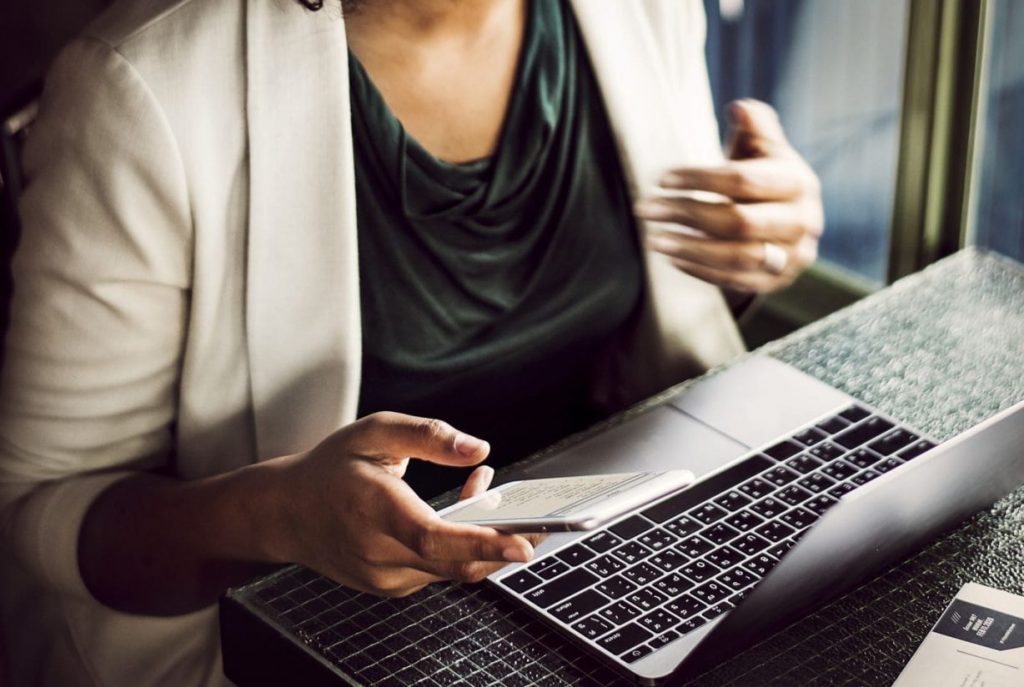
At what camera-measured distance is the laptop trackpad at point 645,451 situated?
107cm

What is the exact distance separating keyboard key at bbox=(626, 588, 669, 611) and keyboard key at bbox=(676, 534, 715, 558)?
0.05m

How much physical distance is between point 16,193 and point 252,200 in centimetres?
34

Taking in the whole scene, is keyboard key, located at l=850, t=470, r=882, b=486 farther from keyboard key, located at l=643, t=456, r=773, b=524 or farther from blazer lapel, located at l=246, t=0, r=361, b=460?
blazer lapel, located at l=246, t=0, r=361, b=460

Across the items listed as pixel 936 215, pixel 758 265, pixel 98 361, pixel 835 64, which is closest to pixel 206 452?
pixel 98 361

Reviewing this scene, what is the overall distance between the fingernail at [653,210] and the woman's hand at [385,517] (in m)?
0.38

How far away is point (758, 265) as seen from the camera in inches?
47.6

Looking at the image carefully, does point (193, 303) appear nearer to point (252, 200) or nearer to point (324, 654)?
point (252, 200)

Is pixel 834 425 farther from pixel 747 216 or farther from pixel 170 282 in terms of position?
pixel 170 282

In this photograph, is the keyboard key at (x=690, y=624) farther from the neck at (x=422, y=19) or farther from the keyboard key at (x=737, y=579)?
the neck at (x=422, y=19)

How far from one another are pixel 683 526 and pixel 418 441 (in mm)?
230

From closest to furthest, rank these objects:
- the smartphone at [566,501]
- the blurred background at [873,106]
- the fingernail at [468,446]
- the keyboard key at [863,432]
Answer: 1. the smartphone at [566,501]
2. the fingernail at [468,446]
3. the keyboard key at [863,432]
4. the blurred background at [873,106]

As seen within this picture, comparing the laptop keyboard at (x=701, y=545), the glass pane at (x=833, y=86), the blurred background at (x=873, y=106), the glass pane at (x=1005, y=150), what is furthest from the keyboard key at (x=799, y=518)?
the glass pane at (x=833, y=86)

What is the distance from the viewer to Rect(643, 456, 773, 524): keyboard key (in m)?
1.01

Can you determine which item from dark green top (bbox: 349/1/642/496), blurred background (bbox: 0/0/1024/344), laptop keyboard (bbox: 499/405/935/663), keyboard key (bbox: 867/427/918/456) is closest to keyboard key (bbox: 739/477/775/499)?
laptop keyboard (bbox: 499/405/935/663)
